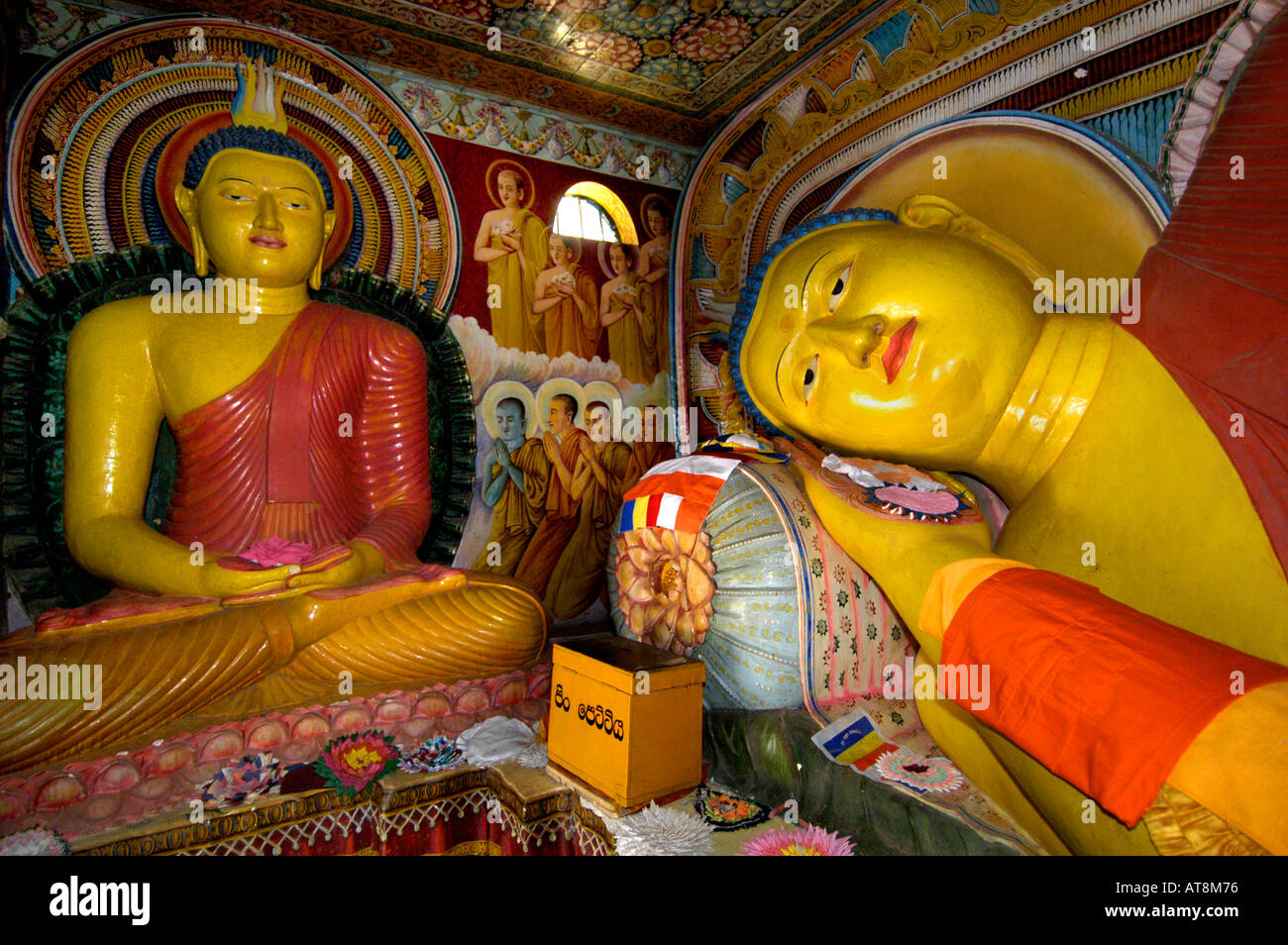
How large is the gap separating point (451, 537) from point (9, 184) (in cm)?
241

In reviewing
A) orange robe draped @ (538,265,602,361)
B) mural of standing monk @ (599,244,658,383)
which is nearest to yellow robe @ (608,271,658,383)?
mural of standing monk @ (599,244,658,383)

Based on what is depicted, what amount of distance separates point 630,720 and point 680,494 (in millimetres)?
771

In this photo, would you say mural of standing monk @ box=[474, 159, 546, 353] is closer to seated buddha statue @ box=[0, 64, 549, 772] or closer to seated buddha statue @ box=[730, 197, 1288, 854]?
seated buddha statue @ box=[0, 64, 549, 772]

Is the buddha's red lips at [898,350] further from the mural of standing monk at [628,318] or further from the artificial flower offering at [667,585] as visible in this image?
the mural of standing monk at [628,318]

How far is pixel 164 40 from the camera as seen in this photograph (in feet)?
10.5

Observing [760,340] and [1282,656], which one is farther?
[760,340]

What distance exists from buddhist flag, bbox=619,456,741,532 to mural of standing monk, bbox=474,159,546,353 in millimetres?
1864

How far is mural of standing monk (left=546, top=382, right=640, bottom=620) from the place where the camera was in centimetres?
430

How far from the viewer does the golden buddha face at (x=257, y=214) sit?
3.10 meters

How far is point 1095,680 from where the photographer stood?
4.41 ft

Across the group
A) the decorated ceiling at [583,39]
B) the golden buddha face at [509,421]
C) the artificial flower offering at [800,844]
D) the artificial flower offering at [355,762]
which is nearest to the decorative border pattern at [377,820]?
the artificial flower offering at [355,762]

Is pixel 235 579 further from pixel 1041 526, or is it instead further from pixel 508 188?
pixel 1041 526

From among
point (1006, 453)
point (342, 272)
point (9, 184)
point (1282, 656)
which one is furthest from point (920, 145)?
point (9, 184)
